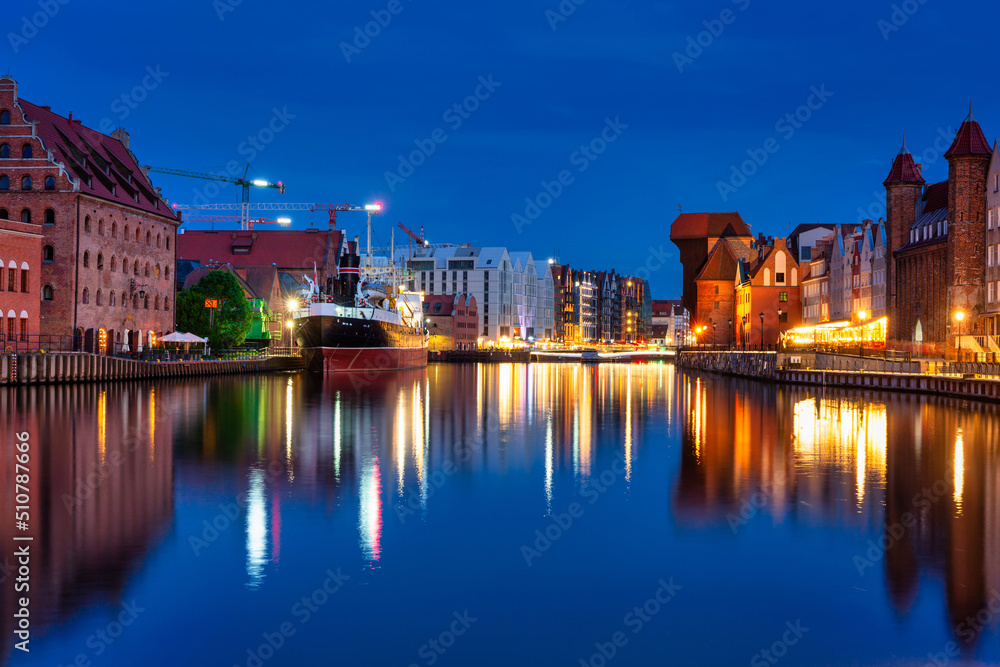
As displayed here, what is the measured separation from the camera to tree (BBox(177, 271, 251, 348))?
8388 cm

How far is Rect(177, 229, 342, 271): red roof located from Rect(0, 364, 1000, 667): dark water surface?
102 m

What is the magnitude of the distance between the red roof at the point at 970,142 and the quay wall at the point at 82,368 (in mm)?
56940

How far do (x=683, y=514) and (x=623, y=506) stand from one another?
1349mm

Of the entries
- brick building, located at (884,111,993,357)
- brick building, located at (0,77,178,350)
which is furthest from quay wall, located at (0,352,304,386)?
brick building, located at (884,111,993,357)

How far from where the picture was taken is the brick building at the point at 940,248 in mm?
66875

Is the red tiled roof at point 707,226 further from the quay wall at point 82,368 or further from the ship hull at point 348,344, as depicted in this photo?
the quay wall at point 82,368

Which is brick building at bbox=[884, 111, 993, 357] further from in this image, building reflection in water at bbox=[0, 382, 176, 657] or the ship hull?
building reflection in water at bbox=[0, 382, 176, 657]

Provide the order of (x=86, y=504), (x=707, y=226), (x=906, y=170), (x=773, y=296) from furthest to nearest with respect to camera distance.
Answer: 1. (x=707, y=226)
2. (x=773, y=296)
3. (x=906, y=170)
4. (x=86, y=504)

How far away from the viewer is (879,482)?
21.7m

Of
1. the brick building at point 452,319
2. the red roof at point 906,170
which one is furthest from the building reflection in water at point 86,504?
the brick building at point 452,319

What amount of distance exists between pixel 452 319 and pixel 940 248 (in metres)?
116

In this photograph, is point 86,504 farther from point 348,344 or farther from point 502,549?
point 348,344

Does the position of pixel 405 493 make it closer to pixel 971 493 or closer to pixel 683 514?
pixel 683 514

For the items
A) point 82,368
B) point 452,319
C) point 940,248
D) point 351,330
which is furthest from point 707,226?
point 82,368
